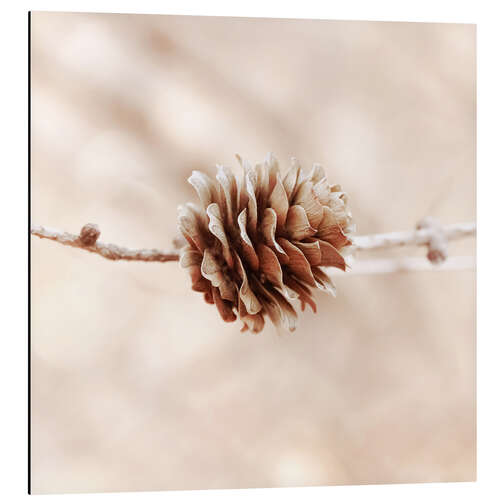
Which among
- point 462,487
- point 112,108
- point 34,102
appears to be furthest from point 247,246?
point 462,487

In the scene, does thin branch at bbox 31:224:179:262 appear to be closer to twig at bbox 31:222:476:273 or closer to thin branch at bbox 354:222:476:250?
twig at bbox 31:222:476:273

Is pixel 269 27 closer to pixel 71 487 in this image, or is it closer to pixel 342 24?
pixel 342 24

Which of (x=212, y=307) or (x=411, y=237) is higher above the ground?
(x=411, y=237)

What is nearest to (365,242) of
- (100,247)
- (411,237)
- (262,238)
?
(411,237)

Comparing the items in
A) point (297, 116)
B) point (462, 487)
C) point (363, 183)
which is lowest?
point (462, 487)

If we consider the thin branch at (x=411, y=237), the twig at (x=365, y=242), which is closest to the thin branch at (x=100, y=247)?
the twig at (x=365, y=242)

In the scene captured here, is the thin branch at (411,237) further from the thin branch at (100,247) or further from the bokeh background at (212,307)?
the thin branch at (100,247)

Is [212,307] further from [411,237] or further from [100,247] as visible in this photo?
[411,237]
